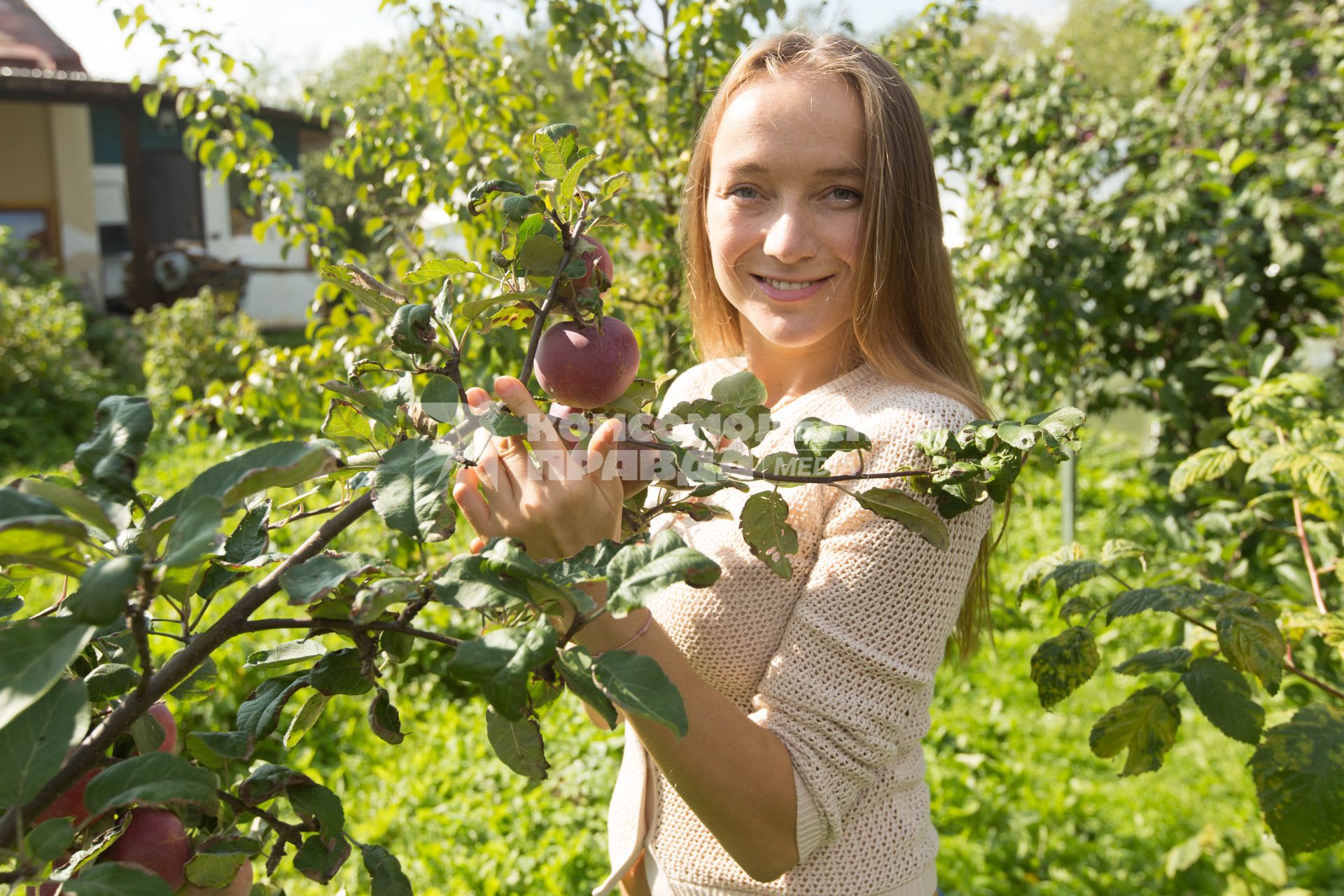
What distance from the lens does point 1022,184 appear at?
3729mm

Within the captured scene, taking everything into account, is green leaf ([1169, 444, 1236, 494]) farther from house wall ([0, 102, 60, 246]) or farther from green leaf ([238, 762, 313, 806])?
house wall ([0, 102, 60, 246])

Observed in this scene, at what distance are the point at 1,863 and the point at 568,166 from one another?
0.54 meters

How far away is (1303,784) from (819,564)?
25.3 inches

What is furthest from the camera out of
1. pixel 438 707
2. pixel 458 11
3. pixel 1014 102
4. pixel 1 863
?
pixel 1014 102

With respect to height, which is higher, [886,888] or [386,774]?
[886,888]

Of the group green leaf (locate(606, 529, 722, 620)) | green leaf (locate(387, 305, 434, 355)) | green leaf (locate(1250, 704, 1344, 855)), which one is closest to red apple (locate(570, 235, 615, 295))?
green leaf (locate(387, 305, 434, 355))

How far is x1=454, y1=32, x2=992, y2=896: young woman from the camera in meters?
1.00

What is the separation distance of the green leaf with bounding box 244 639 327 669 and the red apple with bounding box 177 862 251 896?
16 centimetres

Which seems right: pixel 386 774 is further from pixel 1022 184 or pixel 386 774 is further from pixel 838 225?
pixel 1022 184

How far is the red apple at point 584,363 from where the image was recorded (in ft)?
2.50

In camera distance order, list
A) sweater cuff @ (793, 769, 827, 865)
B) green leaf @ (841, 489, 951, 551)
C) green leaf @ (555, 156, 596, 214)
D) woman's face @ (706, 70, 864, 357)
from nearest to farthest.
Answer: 1. green leaf @ (555, 156, 596, 214)
2. green leaf @ (841, 489, 951, 551)
3. sweater cuff @ (793, 769, 827, 865)
4. woman's face @ (706, 70, 864, 357)

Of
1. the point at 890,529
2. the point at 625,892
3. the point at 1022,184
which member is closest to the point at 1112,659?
the point at 1022,184

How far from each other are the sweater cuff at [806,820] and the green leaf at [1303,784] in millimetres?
550

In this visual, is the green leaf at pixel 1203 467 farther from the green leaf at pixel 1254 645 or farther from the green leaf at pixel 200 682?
the green leaf at pixel 200 682
